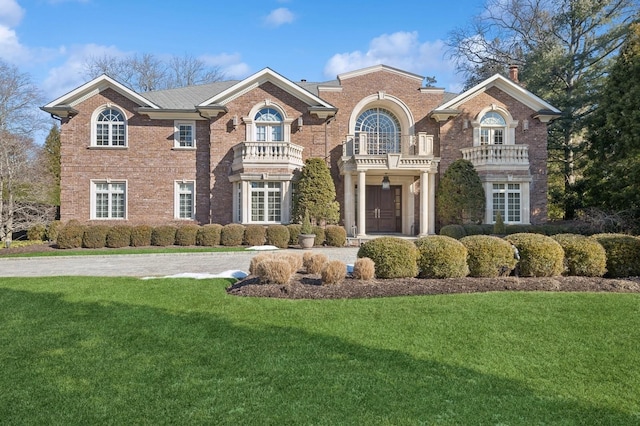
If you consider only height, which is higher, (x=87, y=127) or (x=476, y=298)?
(x=87, y=127)

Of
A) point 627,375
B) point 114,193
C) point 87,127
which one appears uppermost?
point 87,127

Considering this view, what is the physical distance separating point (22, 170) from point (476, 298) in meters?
19.5

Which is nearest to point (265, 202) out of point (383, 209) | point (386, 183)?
point (386, 183)

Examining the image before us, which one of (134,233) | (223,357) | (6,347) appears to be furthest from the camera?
(134,233)

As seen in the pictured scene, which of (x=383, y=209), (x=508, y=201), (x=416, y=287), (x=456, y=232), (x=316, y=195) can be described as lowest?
(x=416, y=287)

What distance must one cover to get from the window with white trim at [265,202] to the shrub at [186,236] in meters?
2.90

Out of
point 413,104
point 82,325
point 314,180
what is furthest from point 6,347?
point 413,104

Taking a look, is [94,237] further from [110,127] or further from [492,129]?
[492,129]

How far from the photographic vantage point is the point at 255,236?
52.9ft

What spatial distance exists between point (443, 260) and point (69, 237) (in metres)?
14.6

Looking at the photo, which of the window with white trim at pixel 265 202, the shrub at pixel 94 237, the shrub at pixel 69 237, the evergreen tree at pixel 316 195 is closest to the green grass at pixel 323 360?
the shrub at pixel 94 237

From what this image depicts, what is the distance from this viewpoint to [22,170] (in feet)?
56.4

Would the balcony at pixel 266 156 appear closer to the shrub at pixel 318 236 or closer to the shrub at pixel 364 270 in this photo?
the shrub at pixel 318 236

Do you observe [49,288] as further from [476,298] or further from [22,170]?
[22,170]
